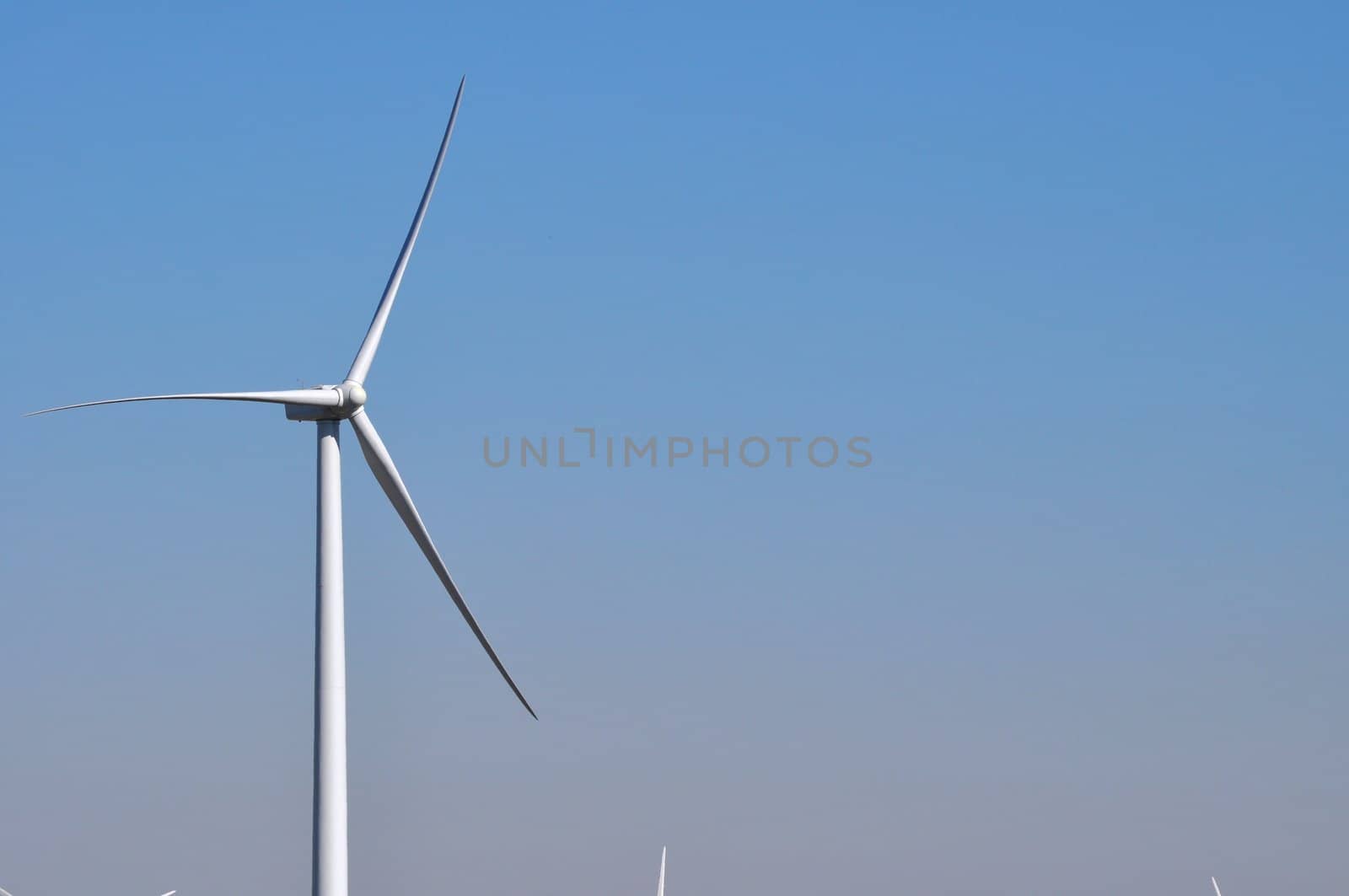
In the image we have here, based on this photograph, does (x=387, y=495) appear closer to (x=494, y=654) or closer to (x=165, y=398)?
(x=494, y=654)

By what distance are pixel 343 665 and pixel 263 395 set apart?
25.6 ft

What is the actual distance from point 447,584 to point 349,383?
678cm

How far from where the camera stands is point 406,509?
56.7m

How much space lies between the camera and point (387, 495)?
56875 millimetres

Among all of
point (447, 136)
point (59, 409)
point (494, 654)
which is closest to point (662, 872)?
point (494, 654)

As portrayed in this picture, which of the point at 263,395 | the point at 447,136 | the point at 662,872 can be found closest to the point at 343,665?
the point at 263,395

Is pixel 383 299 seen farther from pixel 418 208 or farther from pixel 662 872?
pixel 662 872

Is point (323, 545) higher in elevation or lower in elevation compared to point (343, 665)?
higher

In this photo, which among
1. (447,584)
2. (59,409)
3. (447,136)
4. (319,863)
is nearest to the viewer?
(59,409)

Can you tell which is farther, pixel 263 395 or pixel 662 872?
pixel 662 872

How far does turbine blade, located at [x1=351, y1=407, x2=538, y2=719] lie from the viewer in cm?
5522

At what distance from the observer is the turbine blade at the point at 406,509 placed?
55219 mm

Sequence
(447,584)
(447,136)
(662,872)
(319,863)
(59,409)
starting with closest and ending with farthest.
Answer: (59,409), (319,863), (447,584), (447,136), (662,872)

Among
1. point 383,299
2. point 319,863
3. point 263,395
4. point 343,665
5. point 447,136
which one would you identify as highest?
point 447,136
